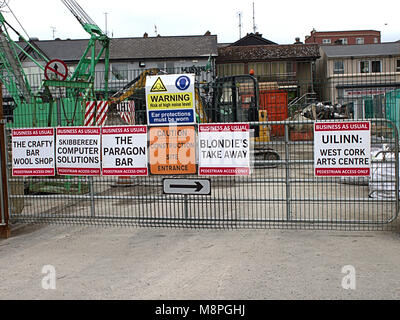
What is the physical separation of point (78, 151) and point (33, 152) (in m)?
0.87

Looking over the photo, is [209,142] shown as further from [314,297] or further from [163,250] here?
[314,297]

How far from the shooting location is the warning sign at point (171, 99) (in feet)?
26.9

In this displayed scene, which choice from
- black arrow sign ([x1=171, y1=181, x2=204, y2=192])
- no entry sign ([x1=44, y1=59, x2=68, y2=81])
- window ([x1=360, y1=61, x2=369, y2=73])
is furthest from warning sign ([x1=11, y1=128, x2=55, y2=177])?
window ([x1=360, y1=61, x2=369, y2=73])

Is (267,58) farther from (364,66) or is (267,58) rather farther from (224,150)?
(224,150)

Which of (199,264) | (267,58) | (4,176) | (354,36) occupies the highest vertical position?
(354,36)

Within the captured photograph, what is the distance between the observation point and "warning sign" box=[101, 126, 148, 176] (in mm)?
7555

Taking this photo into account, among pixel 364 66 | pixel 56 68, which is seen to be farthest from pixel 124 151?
pixel 364 66

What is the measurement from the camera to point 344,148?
6.95 m

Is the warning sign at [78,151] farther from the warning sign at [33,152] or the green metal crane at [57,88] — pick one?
the green metal crane at [57,88]

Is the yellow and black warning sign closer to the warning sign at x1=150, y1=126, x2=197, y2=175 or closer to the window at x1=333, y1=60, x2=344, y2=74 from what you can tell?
the warning sign at x1=150, y1=126, x2=197, y2=175

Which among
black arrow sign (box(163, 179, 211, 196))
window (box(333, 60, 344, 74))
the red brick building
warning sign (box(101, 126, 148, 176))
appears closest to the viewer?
black arrow sign (box(163, 179, 211, 196))

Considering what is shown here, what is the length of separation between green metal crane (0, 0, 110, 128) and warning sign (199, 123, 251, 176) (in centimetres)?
437

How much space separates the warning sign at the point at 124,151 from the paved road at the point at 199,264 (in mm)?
1158

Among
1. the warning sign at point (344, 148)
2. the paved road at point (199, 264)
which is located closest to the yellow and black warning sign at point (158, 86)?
the paved road at point (199, 264)
